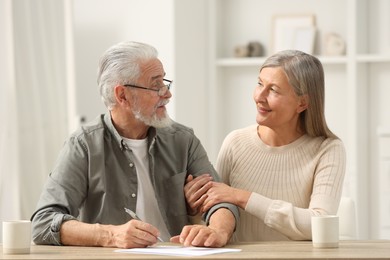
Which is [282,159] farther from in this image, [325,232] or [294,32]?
[294,32]

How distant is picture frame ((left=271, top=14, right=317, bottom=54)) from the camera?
524cm

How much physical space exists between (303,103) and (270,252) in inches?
31.0

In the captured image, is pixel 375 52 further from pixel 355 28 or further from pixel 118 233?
pixel 118 233

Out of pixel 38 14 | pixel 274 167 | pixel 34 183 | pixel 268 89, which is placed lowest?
pixel 34 183

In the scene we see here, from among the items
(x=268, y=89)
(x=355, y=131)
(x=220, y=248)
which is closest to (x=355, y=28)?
(x=355, y=131)

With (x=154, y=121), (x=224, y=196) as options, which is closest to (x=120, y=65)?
(x=154, y=121)

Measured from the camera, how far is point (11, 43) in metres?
4.36

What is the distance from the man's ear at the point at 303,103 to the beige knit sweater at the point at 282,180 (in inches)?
4.4

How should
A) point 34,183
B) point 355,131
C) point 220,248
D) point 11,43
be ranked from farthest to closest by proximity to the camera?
point 355,131 < point 34,183 < point 11,43 < point 220,248

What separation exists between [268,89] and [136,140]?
1.65ft

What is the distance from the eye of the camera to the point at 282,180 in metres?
3.05

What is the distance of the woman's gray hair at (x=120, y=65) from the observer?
2977 millimetres

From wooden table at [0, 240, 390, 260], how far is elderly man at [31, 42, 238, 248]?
0.25 meters

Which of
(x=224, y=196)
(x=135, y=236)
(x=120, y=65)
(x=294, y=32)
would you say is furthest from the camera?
(x=294, y=32)
